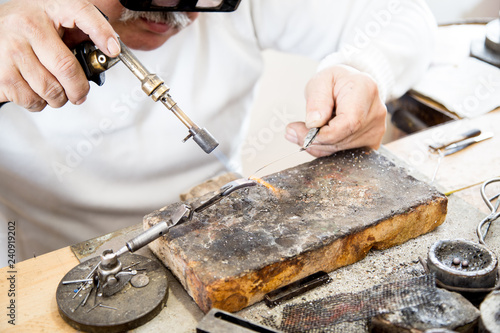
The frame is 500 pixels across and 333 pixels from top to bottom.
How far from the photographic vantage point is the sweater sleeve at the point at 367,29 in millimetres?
1971

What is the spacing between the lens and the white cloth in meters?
1.75

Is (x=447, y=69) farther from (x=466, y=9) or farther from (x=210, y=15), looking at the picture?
(x=466, y=9)

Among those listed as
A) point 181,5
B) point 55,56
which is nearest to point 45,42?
point 55,56

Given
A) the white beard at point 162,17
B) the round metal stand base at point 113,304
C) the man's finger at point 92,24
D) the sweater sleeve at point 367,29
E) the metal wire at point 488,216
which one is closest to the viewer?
the round metal stand base at point 113,304

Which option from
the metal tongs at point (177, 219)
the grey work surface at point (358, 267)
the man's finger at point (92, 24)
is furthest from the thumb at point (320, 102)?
the man's finger at point (92, 24)

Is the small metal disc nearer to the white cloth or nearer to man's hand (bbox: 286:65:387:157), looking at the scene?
man's hand (bbox: 286:65:387:157)

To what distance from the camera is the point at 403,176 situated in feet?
4.57

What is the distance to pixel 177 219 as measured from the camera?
3.85ft

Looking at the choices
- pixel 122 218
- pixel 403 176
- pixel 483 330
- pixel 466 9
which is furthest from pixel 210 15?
pixel 466 9

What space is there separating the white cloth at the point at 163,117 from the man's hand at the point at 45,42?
0.49 metres

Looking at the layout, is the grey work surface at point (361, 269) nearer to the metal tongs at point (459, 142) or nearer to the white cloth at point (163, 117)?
the metal tongs at point (459, 142)

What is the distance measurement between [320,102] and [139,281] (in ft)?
2.51

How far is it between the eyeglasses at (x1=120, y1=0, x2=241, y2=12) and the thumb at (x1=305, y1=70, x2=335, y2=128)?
36 cm

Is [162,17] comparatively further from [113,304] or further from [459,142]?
[459,142]
